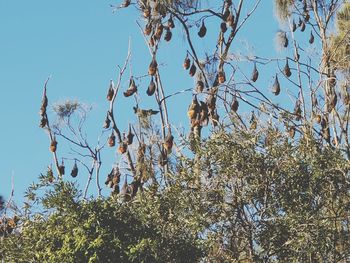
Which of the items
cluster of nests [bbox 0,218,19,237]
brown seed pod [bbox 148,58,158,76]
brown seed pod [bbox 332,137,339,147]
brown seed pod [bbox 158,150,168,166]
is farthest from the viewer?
brown seed pod [bbox 148,58,158,76]

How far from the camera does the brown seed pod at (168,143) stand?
10883mm

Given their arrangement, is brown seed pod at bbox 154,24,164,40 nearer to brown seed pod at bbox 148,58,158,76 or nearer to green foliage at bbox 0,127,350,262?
brown seed pod at bbox 148,58,158,76

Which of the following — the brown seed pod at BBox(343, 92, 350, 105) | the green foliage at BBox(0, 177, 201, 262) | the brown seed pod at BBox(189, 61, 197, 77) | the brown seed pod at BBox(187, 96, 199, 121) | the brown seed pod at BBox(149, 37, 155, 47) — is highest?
the brown seed pod at BBox(149, 37, 155, 47)

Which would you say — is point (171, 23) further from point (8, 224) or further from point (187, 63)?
point (8, 224)

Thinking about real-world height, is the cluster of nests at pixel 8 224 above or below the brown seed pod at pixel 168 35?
below

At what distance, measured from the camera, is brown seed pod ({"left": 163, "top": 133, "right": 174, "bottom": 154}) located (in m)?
10.9

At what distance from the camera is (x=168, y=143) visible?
1091 centimetres

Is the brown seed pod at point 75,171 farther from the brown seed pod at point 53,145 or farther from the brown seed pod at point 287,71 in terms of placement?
the brown seed pod at point 287,71

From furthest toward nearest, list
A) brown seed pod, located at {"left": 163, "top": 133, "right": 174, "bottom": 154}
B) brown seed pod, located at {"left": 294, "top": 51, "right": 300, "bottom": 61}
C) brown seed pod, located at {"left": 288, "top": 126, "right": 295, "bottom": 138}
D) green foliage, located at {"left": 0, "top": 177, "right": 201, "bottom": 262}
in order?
brown seed pod, located at {"left": 294, "top": 51, "right": 300, "bottom": 61} → brown seed pod, located at {"left": 163, "top": 133, "right": 174, "bottom": 154} → brown seed pod, located at {"left": 288, "top": 126, "right": 295, "bottom": 138} → green foliage, located at {"left": 0, "top": 177, "right": 201, "bottom": 262}

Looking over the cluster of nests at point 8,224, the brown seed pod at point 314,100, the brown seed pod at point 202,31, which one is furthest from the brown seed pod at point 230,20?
the cluster of nests at point 8,224

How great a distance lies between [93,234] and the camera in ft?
27.9

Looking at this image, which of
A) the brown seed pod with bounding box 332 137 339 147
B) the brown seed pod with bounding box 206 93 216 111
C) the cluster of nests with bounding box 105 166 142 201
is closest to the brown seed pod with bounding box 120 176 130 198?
the cluster of nests with bounding box 105 166 142 201

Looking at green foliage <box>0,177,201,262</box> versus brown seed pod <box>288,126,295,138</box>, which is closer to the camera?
green foliage <box>0,177,201,262</box>

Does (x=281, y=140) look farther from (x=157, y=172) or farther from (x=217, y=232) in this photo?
(x=157, y=172)
